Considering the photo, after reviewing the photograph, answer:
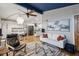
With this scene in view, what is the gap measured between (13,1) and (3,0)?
0.70ft

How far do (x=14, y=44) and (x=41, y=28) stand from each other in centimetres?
65

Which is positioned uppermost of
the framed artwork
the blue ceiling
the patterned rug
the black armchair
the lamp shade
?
the blue ceiling

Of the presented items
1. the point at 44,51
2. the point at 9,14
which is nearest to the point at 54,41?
the point at 44,51

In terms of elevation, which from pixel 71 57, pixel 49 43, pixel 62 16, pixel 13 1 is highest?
pixel 13 1

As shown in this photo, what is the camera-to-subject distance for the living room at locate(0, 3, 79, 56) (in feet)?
6.03

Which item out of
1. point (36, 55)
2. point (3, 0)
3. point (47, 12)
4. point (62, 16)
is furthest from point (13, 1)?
point (36, 55)

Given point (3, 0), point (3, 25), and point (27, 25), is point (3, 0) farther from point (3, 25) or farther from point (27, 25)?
point (27, 25)

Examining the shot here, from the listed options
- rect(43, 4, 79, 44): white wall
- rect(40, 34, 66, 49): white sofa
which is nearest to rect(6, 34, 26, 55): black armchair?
rect(40, 34, 66, 49): white sofa

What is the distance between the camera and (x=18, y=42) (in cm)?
188

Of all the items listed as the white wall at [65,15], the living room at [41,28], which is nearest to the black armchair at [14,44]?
the living room at [41,28]

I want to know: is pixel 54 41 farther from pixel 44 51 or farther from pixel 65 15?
pixel 65 15

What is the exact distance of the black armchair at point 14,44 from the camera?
5.99 feet

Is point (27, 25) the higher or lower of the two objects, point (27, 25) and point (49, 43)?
the higher

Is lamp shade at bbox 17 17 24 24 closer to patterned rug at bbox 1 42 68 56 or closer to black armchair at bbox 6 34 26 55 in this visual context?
black armchair at bbox 6 34 26 55
